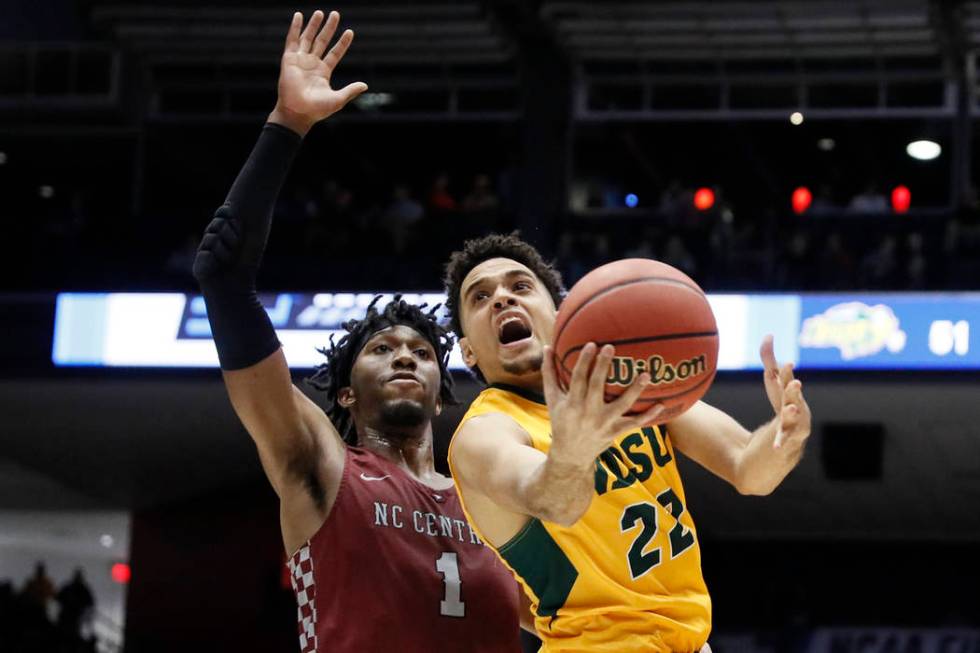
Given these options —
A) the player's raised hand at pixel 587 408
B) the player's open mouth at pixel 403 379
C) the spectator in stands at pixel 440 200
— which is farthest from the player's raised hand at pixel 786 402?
the spectator in stands at pixel 440 200

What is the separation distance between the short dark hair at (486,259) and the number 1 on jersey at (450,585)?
633 mm

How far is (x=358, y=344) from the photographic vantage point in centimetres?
586

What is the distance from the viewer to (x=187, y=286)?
17109 millimetres

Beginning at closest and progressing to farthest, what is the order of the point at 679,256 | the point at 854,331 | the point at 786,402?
the point at 786,402 → the point at 854,331 → the point at 679,256

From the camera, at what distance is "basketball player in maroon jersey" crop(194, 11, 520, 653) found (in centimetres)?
468

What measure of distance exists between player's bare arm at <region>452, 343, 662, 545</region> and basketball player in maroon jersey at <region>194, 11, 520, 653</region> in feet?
2.82

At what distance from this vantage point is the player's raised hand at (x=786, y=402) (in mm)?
4438

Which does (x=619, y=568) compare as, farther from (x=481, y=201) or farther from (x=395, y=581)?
(x=481, y=201)

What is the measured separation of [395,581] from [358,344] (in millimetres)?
1048

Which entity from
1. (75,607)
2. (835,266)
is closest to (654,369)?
(835,266)

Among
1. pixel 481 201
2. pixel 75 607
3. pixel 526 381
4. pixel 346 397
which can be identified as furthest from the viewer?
pixel 75 607

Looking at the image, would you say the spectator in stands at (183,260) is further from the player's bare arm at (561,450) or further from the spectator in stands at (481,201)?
the player's bare arm at (561,450)

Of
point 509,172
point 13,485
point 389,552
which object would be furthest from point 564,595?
point 13,485

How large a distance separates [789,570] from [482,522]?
1869cm
